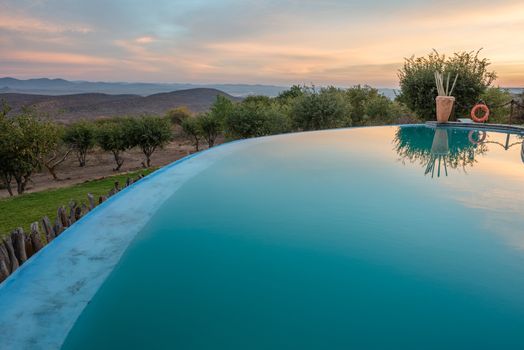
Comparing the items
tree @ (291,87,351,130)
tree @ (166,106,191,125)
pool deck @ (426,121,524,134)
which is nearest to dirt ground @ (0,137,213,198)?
tree @ (291,87,351,130)

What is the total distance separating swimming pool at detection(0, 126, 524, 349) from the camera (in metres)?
2.50

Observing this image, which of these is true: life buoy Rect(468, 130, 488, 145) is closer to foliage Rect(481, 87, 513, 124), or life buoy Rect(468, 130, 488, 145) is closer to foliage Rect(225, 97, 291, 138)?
foliage Rect(481, 87, 513, 124)

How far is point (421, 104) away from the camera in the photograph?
763 inches

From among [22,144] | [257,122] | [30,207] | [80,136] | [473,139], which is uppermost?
[257,122]

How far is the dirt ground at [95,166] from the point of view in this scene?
2497cm

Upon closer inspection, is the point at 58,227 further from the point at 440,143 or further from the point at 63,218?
the point at 440,143

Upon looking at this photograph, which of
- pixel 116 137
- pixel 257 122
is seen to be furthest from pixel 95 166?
pixel 257 122

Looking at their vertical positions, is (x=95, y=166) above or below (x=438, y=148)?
below

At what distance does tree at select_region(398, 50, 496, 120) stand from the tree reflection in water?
4.38 metres

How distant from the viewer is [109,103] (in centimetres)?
10044

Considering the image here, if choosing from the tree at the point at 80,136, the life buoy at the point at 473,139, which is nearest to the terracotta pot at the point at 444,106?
the life buoy at the point at 473,139

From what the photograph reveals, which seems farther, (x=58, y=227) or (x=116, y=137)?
(x=116, y=137)

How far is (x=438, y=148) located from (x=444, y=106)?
5.36 m

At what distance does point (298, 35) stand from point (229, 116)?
762cm
